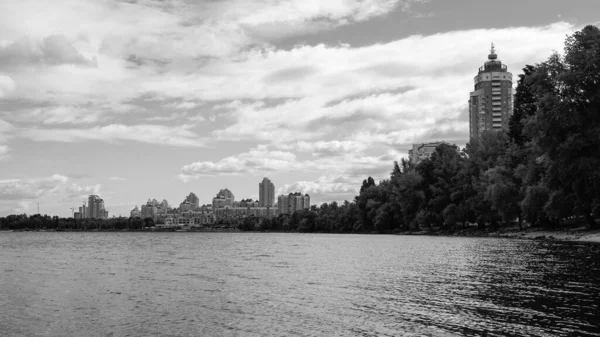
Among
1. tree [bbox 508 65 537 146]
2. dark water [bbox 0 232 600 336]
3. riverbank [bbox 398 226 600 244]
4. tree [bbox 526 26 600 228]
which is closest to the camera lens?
dark water [bbox 0 232 600 336]

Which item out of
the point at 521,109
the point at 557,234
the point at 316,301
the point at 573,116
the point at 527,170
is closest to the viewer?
the point at 316,301

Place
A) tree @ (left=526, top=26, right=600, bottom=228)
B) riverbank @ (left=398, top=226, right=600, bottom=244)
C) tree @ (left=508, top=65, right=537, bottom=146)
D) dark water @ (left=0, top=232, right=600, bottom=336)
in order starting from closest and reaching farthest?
dark water @ (left=0, top=232, right=600, bottom=336) < tree @ (left=526, top=26, right=600, bottom=228) < riverbank @ (left=398, top=226, right=600, bottom=244) < tree @ (left=508, top=65, right=537, bottom=146)

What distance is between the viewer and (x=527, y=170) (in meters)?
87.4

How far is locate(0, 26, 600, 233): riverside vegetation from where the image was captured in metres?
64.2

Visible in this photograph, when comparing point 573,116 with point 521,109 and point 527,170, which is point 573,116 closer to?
point 527,170

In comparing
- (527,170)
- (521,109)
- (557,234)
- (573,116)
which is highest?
(521,109)

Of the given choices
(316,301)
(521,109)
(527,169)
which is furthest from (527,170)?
(316,301)

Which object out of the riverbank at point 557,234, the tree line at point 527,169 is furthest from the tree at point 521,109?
the riverbank at point 557,234

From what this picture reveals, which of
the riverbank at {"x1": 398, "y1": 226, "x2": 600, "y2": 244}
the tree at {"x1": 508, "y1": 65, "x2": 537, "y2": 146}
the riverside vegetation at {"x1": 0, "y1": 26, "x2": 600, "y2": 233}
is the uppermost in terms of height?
the tree at {"x1": 508, "y1": 65, "x2": 537, "y2": 146}

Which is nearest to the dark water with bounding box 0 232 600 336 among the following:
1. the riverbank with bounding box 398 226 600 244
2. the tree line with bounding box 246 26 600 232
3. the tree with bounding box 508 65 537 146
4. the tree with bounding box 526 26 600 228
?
the tree with bounding box 526 26 600 228

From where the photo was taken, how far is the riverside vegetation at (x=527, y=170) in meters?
64.2

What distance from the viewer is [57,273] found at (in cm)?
4541

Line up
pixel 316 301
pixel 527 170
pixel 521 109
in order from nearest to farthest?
pixel 316 301
pixel 527 170
pixel 521 109

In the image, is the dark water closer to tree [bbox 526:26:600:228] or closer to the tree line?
tree [bbox 526:26:600:228]
